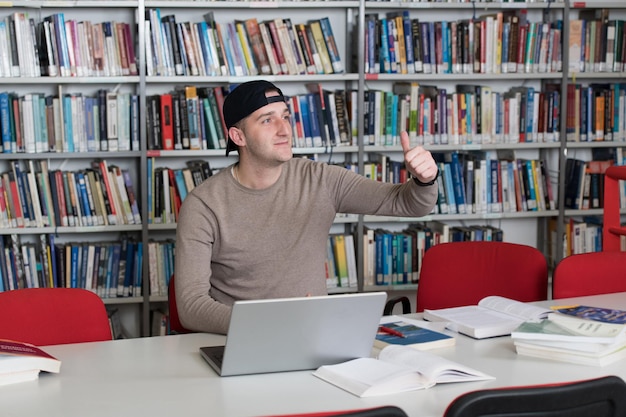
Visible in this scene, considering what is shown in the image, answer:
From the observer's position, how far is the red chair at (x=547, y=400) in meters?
1.55

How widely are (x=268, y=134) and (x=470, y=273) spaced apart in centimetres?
89

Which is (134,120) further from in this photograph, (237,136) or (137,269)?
(237,136)

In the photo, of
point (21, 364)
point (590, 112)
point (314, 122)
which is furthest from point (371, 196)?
point (590, 112)

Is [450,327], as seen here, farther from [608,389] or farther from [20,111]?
[20,111]

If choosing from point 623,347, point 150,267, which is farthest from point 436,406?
point 150,267

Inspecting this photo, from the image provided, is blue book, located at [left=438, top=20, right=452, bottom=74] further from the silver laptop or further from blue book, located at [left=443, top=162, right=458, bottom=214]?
the silver laptop

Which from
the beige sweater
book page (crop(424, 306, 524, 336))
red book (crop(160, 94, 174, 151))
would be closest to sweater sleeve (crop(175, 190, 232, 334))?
the beige sweater

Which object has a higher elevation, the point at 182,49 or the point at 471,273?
the point at 182,49

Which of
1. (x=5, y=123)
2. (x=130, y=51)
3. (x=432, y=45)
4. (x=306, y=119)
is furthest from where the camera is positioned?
(x=432, y=45)

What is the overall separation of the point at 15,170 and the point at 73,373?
2.27m

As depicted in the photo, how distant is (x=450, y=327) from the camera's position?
7.82 ft

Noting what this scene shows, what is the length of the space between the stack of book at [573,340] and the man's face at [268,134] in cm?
94

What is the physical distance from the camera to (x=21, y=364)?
1948 mm

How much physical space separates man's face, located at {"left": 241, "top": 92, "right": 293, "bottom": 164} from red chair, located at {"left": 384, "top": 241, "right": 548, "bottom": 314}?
696 mm
